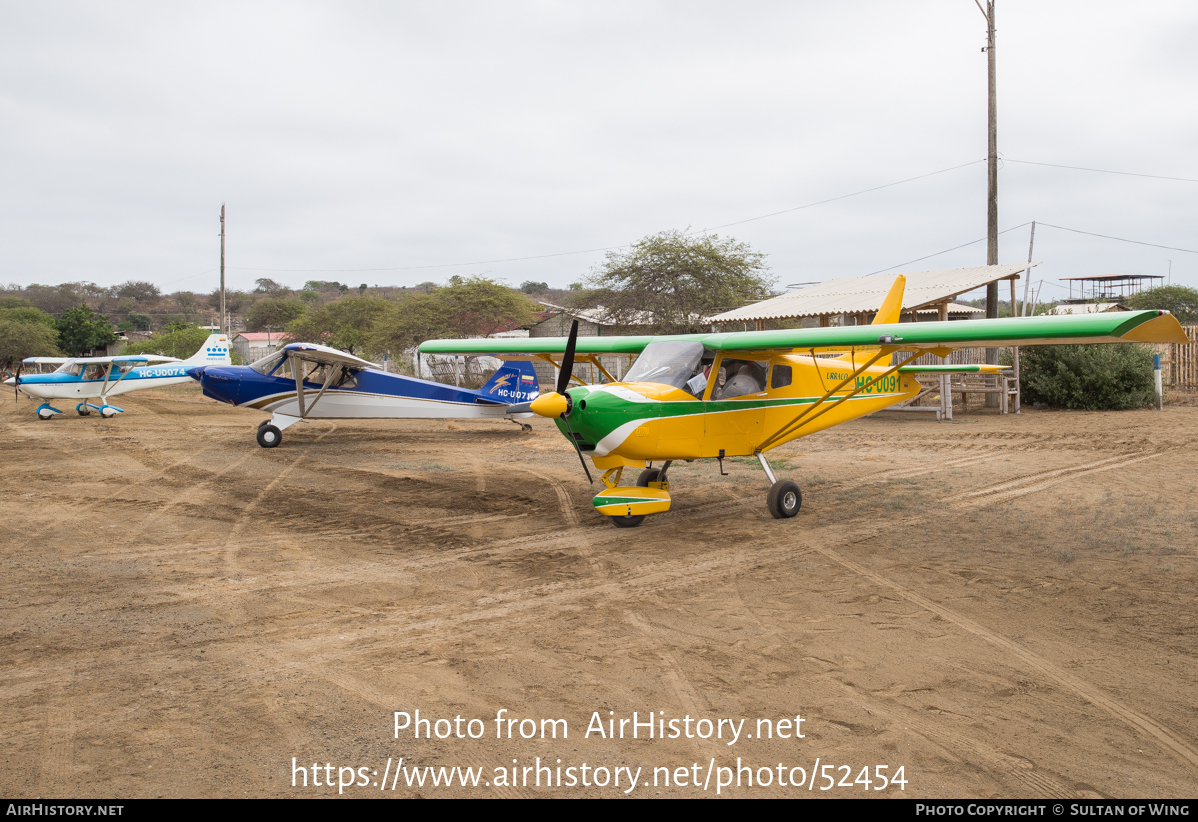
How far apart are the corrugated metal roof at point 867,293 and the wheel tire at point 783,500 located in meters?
11.1

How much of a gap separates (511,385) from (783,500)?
1010 cm

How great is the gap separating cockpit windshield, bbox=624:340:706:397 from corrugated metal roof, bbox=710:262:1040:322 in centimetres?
1141

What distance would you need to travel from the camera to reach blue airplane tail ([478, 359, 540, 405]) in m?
17.6

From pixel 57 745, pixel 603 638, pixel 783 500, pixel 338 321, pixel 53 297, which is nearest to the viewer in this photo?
pixel 57 745

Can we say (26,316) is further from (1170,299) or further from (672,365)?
(1170,299)

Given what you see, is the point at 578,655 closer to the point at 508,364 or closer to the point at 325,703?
the point at 325,703

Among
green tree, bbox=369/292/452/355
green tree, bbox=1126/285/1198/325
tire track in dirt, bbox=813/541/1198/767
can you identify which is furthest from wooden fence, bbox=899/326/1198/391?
green tree, bbox=1126/285/1198/325

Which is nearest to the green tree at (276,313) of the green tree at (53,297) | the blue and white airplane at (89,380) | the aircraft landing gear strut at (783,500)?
the green tree at (53,297)

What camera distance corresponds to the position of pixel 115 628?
507 cm

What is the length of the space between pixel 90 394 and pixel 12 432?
5.05 metres

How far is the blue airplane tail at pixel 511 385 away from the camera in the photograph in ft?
57.7

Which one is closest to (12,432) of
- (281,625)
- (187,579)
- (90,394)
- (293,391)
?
(90,394)

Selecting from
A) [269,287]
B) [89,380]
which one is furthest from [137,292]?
[89,380]

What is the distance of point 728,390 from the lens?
8.82 metres
